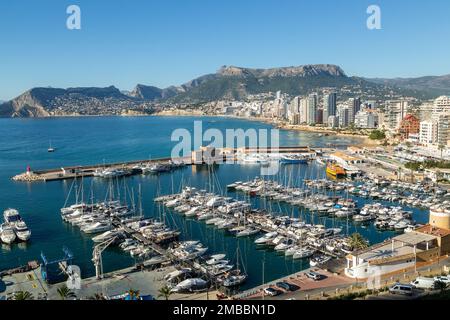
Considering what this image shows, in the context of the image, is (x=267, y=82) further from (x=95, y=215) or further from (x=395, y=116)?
(x=95, y=215)

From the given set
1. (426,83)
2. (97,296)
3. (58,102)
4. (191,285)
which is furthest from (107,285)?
(426,83)

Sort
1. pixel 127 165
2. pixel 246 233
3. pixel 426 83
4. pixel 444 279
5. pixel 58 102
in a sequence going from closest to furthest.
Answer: pixel 444 279 → pixel 246 233 → pixel 127 165 → pixel 58 102 → pixel 426 83

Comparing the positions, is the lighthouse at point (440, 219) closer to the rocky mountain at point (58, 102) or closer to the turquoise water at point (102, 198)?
the turquoise water at point (102, 198)

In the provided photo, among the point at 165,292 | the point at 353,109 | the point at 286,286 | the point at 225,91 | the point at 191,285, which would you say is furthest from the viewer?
the point at 225,91

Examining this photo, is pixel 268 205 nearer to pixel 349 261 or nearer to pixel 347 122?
pixel 349 261

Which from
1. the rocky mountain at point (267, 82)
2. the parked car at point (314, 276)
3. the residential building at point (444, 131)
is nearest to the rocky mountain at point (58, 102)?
the rocky mountain at point (267, 82)

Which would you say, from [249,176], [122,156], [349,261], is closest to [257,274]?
[349,261]

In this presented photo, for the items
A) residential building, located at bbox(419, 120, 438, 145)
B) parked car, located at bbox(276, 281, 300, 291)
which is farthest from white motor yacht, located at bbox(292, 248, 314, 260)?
residential building, located at bbox(419, 120, 438, 145)
